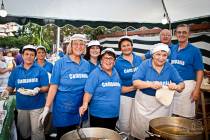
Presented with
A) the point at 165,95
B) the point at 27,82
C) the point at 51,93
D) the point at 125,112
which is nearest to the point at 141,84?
the point at 165,95

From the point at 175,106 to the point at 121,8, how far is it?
2253 millimetres

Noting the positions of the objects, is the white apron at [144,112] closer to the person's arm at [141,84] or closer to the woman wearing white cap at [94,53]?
the person's arm at [141,84]

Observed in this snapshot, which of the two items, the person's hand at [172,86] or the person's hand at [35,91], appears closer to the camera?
the person's hand at [172,86]

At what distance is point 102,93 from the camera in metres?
2.97

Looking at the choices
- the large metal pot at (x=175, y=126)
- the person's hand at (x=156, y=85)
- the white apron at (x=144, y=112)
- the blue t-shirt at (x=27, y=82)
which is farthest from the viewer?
the blue t-shirt at (x=27, y=82)

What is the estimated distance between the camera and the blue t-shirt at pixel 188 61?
3.57m

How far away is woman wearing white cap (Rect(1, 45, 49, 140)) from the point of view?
137 inches

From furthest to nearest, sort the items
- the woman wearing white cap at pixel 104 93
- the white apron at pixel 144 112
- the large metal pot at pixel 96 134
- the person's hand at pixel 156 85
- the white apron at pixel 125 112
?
the white apron at pixel 125 112 < the white apron at pixel 144 112 < the woman wearing white cap at pixel 104 93 < the person's hand at pixel 156 85 < the large metal pot at pixel 96 134

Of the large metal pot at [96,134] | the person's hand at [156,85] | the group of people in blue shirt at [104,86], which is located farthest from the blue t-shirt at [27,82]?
the person's hand at [156,85]

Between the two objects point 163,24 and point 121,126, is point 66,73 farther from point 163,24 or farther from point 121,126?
point 163,24

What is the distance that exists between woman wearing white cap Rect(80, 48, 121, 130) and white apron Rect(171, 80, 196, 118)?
1.04 metres

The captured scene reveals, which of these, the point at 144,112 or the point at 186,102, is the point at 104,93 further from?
the point at 186,102

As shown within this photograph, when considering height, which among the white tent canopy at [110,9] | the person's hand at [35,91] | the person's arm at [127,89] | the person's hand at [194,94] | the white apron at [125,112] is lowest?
the white apron at [125,112]

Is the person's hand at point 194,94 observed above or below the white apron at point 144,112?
above
